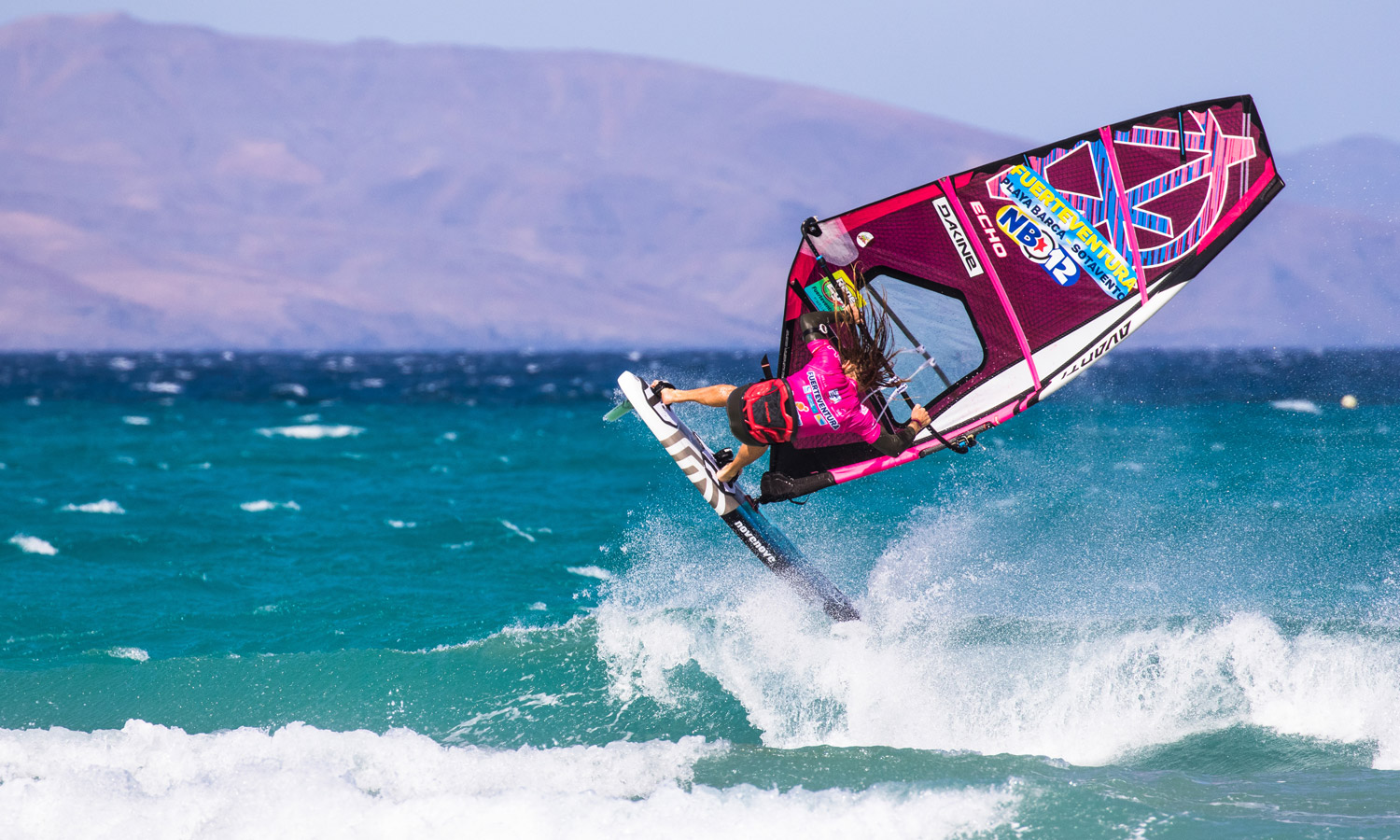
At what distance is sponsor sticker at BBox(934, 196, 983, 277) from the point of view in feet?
26.1

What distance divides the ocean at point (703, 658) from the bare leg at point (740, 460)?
4.50 ft

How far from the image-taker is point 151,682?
9039mm

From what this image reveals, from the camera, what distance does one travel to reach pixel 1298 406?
31969 millimetres

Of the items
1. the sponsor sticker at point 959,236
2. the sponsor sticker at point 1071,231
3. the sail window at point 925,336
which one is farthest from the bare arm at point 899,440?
the sponsor sticker at point 1071,231

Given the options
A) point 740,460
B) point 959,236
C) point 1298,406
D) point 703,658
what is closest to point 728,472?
point 740,460

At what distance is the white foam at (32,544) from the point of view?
14.1m

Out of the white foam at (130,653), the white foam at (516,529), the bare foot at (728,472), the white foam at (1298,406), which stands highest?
the bare foot at (728,472)

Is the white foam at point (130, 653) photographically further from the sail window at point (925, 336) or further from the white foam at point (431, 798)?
the sail window at point (925, 336)

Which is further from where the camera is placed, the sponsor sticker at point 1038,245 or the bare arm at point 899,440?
the sponsor sticker at point 1038,245

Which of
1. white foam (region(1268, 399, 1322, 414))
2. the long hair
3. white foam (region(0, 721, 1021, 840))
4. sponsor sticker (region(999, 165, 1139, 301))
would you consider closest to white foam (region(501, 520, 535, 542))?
white foam (region(0, 721, 1021, 840))

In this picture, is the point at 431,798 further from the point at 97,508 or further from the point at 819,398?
the point at 97,508

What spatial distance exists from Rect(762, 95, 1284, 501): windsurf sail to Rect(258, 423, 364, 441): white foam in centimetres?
2159

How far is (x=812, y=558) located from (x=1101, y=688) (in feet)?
14.8

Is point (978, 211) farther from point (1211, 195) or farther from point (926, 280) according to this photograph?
point (1211, 195)
